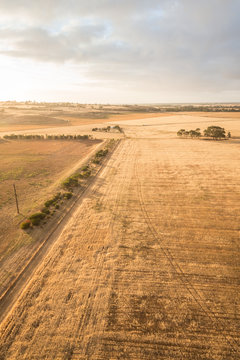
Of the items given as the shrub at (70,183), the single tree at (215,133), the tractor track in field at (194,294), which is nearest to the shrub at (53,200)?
the shrub at (70,183)

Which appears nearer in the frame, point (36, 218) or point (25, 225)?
point (25, 225)

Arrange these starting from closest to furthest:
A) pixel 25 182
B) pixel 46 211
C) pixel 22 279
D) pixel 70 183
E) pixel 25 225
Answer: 1. pixel 22 279
2. pixel 25 225
3. pixel 46 211
4. pixel 70 183
5. pixel 25 182

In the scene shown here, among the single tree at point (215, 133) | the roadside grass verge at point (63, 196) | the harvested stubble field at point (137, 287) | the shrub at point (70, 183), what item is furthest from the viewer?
the single tree at point (215, 133)

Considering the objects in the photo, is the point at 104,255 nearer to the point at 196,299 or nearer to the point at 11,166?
the point at 196,299

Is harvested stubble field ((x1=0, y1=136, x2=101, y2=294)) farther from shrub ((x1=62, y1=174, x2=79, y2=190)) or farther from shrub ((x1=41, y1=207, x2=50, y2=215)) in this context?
shrub ((x1=41, y1=207, x2=50, y2=215))

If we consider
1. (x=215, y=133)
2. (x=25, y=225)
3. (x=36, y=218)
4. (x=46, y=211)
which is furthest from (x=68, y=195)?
(x=215, y=133)

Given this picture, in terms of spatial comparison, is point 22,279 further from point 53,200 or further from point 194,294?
point 53,200

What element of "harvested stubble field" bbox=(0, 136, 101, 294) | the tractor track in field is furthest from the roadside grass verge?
the tractor track in field

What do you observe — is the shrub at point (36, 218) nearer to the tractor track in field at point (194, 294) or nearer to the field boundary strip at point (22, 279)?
the field boundary strip at point (22, 279)
